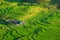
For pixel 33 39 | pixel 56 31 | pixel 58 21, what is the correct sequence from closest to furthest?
1. pixel 33 39
2. pixel 56 31
3. pixel 58 21

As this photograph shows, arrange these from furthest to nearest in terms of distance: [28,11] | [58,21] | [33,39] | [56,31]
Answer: [28,11], [58,21], [56,31], [33,39]

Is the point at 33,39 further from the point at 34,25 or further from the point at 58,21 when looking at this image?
the point at 58,21

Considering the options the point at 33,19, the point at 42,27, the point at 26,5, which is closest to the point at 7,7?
the point at 26,5

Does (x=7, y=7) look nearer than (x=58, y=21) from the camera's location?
No

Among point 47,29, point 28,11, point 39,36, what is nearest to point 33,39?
point 39,36

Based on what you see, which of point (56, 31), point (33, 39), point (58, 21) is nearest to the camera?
point (33, 39)

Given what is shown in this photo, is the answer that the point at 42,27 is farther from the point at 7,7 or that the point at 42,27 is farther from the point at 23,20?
the point at 7,7
